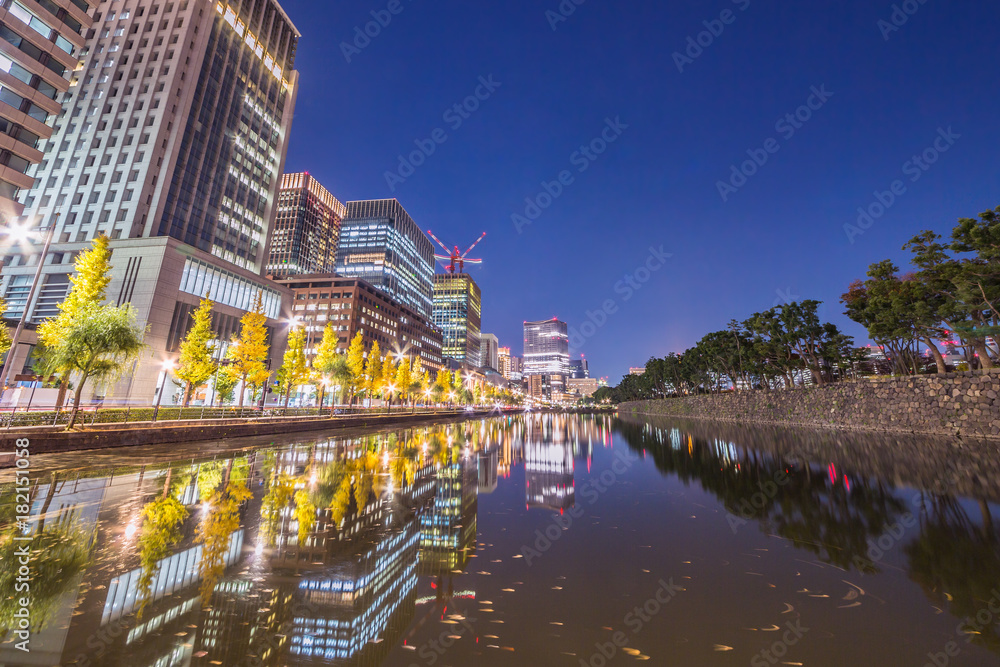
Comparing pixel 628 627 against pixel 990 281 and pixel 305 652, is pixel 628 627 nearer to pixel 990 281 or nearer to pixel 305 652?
pixel 305 652

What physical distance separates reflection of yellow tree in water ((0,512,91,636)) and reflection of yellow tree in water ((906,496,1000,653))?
33.3ft

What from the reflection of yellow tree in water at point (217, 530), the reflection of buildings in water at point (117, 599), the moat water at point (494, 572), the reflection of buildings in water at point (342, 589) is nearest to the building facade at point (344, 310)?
the reflection of yellow tree in water at point (217, 530)

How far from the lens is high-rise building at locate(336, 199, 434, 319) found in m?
162

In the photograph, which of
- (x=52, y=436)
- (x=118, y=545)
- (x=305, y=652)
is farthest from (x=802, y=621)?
(x=52, y=436)

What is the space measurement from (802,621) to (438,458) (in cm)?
1509

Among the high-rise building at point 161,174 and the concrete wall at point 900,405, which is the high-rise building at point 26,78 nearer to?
the high-rise building at point 161,174

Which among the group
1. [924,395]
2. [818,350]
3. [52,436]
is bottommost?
[52,436]

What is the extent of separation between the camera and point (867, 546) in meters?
6.74

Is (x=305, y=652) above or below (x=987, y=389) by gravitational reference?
below

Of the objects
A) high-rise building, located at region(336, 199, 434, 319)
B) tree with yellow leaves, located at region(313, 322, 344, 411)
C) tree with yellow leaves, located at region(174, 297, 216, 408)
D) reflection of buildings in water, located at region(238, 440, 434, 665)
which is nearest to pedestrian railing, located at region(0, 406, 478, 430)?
tree with yellow leaves, located at region(174, 297, 216, 408)

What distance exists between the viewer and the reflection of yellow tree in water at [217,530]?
5379 mm

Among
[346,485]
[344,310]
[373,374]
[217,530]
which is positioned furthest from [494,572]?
[344,310]

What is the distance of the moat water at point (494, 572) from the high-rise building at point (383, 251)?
151334mm

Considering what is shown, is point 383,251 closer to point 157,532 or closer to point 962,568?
point 157,532
